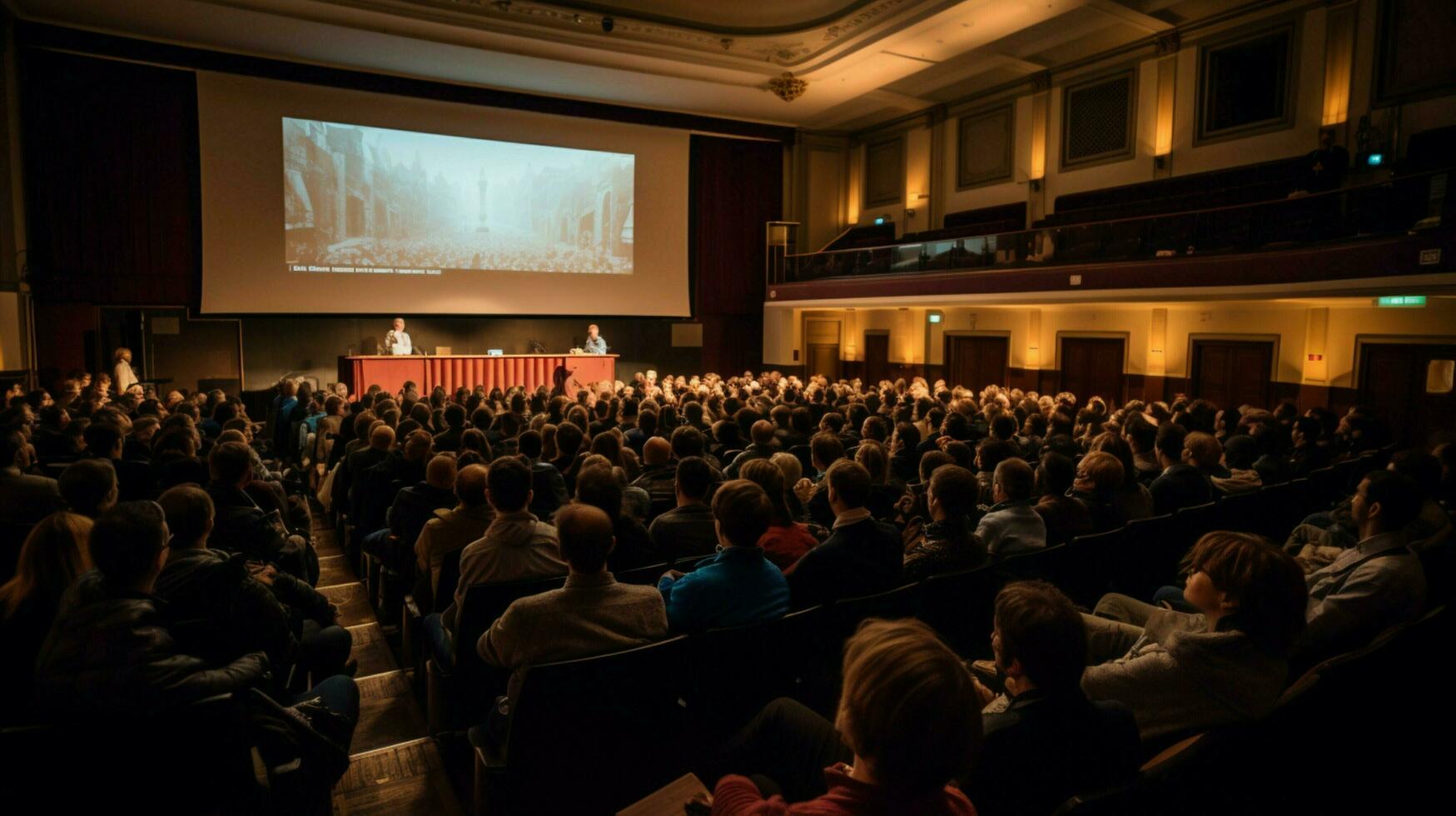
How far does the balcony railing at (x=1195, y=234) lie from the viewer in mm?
7840

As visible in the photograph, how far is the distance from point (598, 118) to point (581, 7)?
347 cm

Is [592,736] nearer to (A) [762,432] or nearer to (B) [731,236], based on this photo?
(A) [762,432]

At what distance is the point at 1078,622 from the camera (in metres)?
1.63

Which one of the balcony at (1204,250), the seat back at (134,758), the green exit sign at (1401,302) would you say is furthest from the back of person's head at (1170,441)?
the green exit sign at (1401,302)

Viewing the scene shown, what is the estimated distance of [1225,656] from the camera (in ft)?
6.38

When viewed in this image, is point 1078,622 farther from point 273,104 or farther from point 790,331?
point 790,331

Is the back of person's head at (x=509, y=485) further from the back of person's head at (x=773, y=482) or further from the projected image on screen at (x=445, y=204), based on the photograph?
the projected image on screen at (x=445, y=204)

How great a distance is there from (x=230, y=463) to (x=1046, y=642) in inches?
129

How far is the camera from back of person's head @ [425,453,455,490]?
382 cm

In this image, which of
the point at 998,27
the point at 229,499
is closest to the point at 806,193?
the point at 998,27

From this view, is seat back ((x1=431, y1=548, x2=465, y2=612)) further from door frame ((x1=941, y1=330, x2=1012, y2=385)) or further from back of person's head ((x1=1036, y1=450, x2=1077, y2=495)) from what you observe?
door frame ((x1=941, y1=330, x2=1012, y2=385))

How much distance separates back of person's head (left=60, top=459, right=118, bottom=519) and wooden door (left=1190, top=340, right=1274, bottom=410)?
40.3 feet

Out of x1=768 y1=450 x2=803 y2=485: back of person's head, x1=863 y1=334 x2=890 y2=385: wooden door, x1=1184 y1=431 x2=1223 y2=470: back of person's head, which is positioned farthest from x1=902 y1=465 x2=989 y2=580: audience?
x1=863 y1=334 x2=890 y2=385: wooden door

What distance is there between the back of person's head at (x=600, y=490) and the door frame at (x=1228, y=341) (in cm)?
1122
